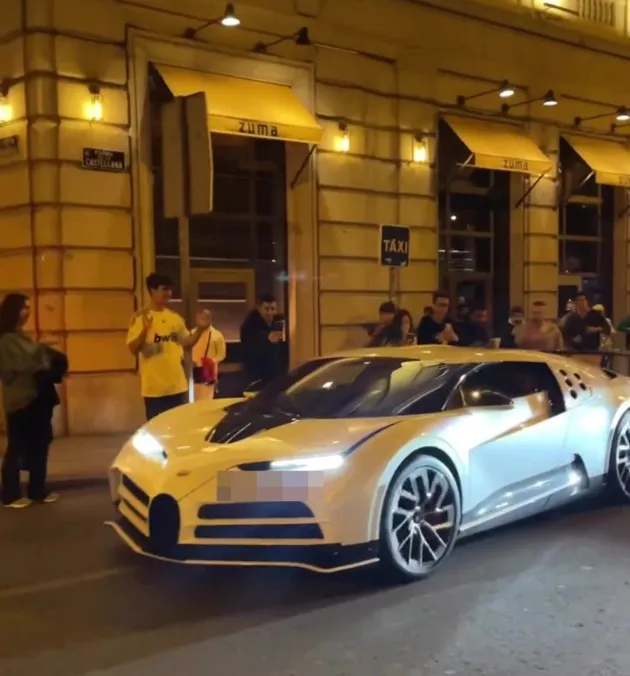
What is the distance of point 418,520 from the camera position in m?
5.22

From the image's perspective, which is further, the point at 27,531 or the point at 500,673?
the point at 27,531

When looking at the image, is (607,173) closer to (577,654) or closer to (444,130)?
(444,130)

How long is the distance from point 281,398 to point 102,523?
5.92 ft

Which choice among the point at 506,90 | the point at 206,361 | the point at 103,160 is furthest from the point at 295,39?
the point at 206,361

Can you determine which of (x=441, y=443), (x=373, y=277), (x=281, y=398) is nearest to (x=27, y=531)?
(x=281, y=398)

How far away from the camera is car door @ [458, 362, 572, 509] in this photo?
573 centimetres

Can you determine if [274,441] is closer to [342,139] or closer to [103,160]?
[103,160]

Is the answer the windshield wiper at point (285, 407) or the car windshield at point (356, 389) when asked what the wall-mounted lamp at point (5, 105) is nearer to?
the car windshield at point (356, 389)

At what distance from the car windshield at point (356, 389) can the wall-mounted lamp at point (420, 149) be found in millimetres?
8465

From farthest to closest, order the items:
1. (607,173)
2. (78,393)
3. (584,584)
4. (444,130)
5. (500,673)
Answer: (607,173), (444,130), (78,393), (584,584), (500,673)

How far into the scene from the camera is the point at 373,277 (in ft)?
45.6

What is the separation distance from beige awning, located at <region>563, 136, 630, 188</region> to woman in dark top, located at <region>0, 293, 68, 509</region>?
1203 centimetres

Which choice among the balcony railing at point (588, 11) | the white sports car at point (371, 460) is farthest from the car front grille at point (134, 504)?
the balcony railing at point (588, 11)

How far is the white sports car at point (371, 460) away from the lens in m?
4.88
